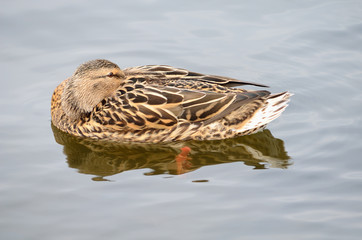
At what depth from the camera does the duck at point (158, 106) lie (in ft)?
30.2

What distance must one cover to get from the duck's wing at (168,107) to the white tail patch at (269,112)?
21 centimetres

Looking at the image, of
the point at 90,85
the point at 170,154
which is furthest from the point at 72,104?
the point at 170,154

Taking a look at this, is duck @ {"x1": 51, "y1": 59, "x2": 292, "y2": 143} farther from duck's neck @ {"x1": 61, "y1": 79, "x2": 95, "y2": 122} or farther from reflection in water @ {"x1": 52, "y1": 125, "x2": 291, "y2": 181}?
reflection in water @ {"x1": 52, "y1": 125, "x2": 291, "y2": 181}

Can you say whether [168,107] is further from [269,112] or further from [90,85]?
[269,112]

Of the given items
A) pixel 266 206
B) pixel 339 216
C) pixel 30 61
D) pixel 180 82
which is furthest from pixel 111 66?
pixel 339 216

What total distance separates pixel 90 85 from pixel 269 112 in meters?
2.68

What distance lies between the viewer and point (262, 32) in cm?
1197

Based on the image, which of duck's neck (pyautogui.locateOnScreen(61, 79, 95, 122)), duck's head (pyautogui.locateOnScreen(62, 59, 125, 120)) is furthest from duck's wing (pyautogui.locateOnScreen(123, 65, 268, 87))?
duck's neck (pyautogui.locateOnScreen(61, 79, 95, 122))

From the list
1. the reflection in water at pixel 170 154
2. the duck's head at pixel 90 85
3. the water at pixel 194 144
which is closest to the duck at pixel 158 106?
the duck's head at pixel 90 85

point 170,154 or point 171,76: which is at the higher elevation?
point 171,76

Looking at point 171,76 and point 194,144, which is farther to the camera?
point 171,76

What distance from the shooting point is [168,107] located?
363 inches

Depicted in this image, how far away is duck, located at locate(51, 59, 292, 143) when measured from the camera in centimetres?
922

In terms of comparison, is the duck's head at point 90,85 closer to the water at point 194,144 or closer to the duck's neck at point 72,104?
the duck's neck at point 72,104
